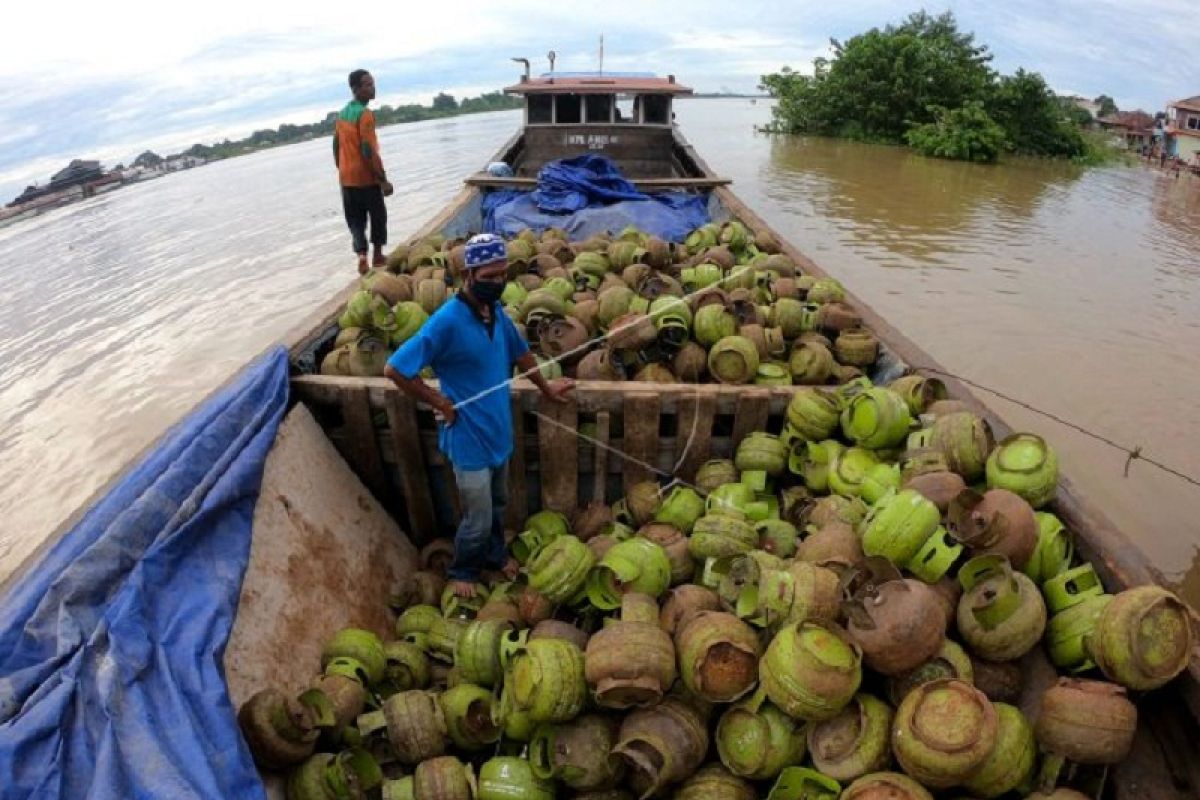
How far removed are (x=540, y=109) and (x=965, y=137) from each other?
19.3m

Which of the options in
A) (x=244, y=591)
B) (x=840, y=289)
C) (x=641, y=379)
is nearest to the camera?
(x=244, y=591)

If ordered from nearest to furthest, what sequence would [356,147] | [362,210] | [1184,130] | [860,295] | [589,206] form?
[356,147] < [362,210] < [589,206] < [860,295] < [1184,130]

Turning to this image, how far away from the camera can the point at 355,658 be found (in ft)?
11.8

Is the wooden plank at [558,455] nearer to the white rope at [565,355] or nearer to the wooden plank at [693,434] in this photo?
the white rope at [565,355]

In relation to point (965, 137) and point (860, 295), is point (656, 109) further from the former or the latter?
point (965, 137)

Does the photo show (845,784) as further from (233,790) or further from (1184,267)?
(1184,267)

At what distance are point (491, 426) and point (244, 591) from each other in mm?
1486

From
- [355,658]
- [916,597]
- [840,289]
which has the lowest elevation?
[355,658]

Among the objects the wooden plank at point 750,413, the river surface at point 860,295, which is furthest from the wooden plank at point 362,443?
the river surface at point 860,295

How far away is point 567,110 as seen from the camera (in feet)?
52.9

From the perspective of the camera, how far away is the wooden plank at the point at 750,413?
4.56 meters

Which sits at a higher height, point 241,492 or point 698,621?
point 241,492

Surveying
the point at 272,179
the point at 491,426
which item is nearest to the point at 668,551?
the point at 491,426

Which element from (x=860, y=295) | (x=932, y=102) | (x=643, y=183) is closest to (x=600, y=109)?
(x=643, y=183)
